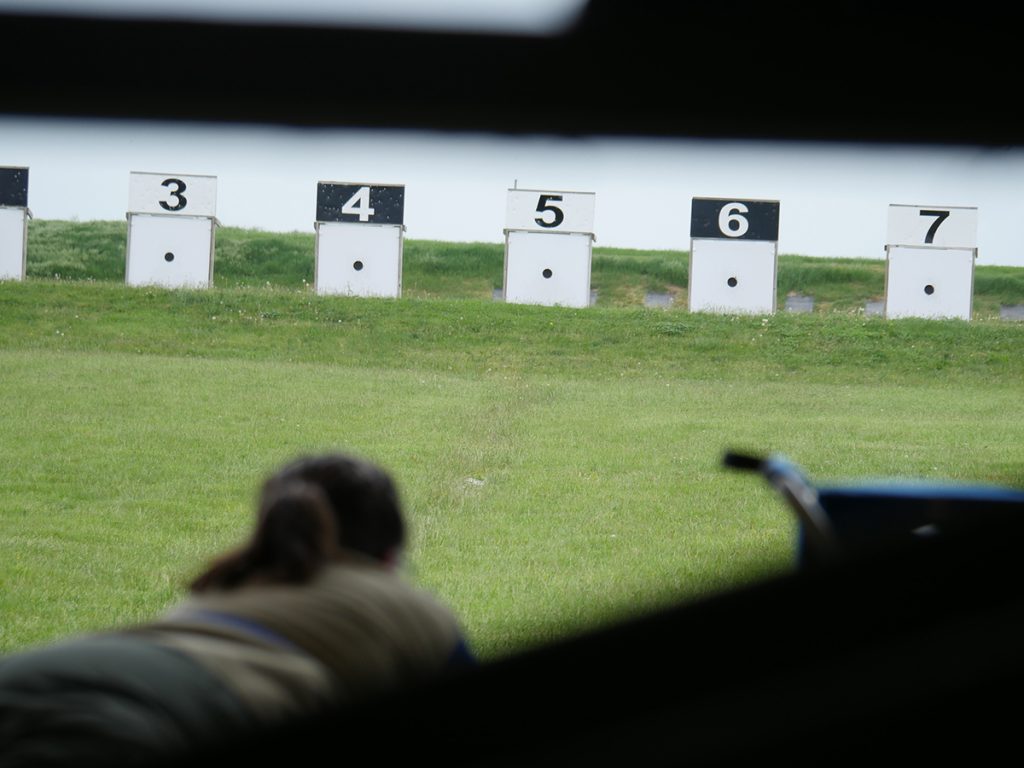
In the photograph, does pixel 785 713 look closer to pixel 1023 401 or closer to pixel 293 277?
pixel 1023 401

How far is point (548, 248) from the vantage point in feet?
41.8

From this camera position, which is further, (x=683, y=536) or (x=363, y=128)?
(x=683, y=536)

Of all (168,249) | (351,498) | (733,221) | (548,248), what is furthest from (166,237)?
(351,498)

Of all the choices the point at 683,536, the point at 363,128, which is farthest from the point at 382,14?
the point at 683,536

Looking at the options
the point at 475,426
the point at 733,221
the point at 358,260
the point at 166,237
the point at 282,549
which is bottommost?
the point at 475,426

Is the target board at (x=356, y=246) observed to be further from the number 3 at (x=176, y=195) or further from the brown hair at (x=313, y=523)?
the brown hair at (x=313, y=523)

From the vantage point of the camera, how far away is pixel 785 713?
395 millimetres

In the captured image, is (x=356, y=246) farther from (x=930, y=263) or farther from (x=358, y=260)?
(x=930, y=263)

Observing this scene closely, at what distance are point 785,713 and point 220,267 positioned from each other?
15.5 m

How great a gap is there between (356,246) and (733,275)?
396cm

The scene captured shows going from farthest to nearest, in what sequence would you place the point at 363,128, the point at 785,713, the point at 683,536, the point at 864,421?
1. the point at 864,421
2. the point at 683,536
3. the point at 363,128
4. the point at 785,713

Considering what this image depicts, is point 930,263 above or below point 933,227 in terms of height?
below

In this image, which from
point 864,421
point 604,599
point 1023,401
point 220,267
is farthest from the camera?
point 220,267

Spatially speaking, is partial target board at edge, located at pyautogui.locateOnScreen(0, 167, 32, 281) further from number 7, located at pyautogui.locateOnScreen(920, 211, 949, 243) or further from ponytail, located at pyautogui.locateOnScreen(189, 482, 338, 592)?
ponytail, located at pyautogui.locateOnScreen(189, 482, 338, 592)
